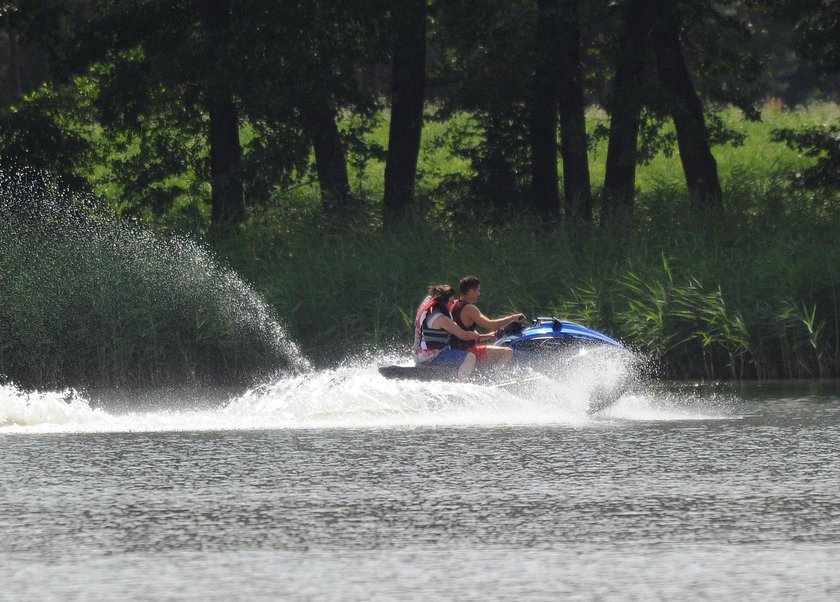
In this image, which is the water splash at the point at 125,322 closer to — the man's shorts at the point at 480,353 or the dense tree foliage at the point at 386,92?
the dense tree foliage at the point at 386,92

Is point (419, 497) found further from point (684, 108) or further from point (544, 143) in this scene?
point (544, 143)

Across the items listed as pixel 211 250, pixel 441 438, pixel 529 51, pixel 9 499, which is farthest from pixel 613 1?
pixel 9 499

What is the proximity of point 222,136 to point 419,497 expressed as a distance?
19.1m

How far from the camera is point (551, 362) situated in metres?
15.2

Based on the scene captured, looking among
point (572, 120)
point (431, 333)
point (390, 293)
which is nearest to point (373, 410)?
point (431, 333)

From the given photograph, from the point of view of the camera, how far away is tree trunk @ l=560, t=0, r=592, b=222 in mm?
27484

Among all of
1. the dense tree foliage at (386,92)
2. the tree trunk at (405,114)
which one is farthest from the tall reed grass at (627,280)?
the tree trunk at (405,114)

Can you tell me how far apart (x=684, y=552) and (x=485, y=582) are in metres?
1.18

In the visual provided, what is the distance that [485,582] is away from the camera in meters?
7.49

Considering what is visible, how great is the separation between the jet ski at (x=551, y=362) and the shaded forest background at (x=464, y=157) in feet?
14.2

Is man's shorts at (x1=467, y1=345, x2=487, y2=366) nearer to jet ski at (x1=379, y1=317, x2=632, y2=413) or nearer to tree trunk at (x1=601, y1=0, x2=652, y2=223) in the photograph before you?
jet ski at (x1=379, y1=317, x2=632, y2=413)

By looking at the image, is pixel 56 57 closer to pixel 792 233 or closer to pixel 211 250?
pixel 211 250

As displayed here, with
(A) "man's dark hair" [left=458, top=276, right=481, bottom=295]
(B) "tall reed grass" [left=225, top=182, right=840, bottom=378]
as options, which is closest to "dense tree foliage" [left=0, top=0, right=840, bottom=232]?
(B) "tall reed grass" [left=225, top=182, right=840, bottom=378]

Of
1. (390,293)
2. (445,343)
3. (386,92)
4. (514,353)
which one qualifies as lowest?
(514,353)
